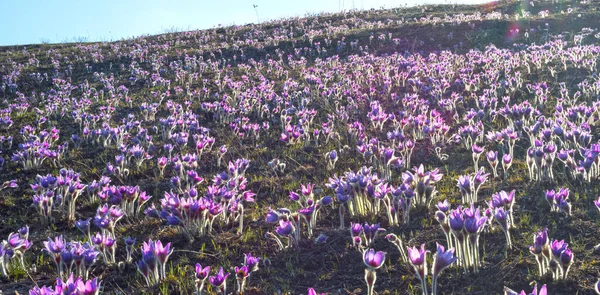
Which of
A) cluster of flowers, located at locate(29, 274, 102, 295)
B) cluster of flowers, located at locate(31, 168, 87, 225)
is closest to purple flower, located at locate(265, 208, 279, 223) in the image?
cluster of flowers, located at locate(29, 274, 102, 295)

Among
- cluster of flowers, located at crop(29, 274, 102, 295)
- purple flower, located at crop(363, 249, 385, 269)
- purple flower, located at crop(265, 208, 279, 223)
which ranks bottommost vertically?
purple flower, located at crop(265, 208, 279, 223)

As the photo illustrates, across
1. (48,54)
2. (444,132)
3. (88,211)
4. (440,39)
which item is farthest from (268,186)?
(48,54)

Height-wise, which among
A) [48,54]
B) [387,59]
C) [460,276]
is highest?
[48,54]

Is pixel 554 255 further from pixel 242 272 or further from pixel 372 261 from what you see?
pixel 242 272

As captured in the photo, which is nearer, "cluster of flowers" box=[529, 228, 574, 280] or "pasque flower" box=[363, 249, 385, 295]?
"pasque flower" box=[363, 249, 385, 295]

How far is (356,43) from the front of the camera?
2020cm

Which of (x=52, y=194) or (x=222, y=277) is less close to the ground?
(x=52, y=194)

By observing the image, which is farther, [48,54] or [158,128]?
[48,54]

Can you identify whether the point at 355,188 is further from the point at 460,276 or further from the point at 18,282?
the point at 18,282

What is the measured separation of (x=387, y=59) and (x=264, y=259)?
12958 mm

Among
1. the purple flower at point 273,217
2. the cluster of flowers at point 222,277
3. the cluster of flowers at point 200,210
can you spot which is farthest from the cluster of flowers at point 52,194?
the cluster of flowers at point 222,277

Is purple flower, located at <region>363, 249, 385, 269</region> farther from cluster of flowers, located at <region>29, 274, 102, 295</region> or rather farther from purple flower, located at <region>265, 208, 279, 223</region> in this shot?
cluster of flowers, located at <region>29, 274, 102, 295</region>

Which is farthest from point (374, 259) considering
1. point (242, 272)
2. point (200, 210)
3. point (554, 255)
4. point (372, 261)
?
point (200, 210)

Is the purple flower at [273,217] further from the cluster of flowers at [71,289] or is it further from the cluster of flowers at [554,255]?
the cluster of flowers at [554,255]
